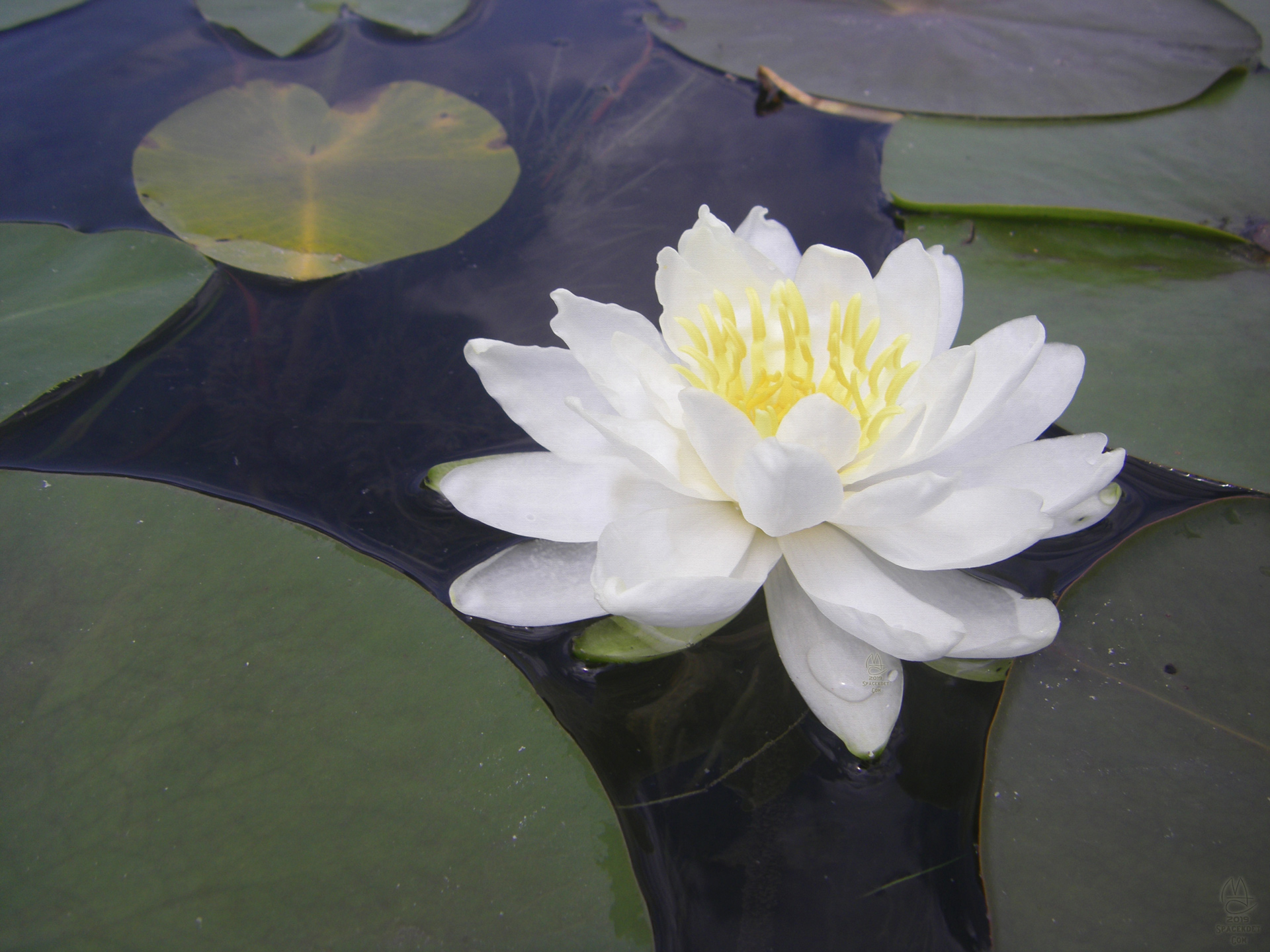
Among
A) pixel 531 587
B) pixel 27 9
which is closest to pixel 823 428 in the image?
pixel 531 587

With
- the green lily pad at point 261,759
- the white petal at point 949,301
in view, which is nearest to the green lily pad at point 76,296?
the green lily pad at point 261,759

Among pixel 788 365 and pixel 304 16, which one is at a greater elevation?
pixel 304 16

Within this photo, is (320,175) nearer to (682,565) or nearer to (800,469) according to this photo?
(682,565)

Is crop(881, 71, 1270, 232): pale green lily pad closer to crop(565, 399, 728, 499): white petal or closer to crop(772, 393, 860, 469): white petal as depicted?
crop(772, 393, 860, 469): white petal

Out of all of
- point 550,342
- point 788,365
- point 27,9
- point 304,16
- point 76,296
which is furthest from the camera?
point 304,16

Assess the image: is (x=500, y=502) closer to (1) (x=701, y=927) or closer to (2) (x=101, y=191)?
(1) (x=701, y=927)

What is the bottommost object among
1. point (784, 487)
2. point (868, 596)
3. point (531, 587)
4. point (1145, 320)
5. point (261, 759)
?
point (261, 759)

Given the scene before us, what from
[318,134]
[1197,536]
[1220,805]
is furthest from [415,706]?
[318,134]
